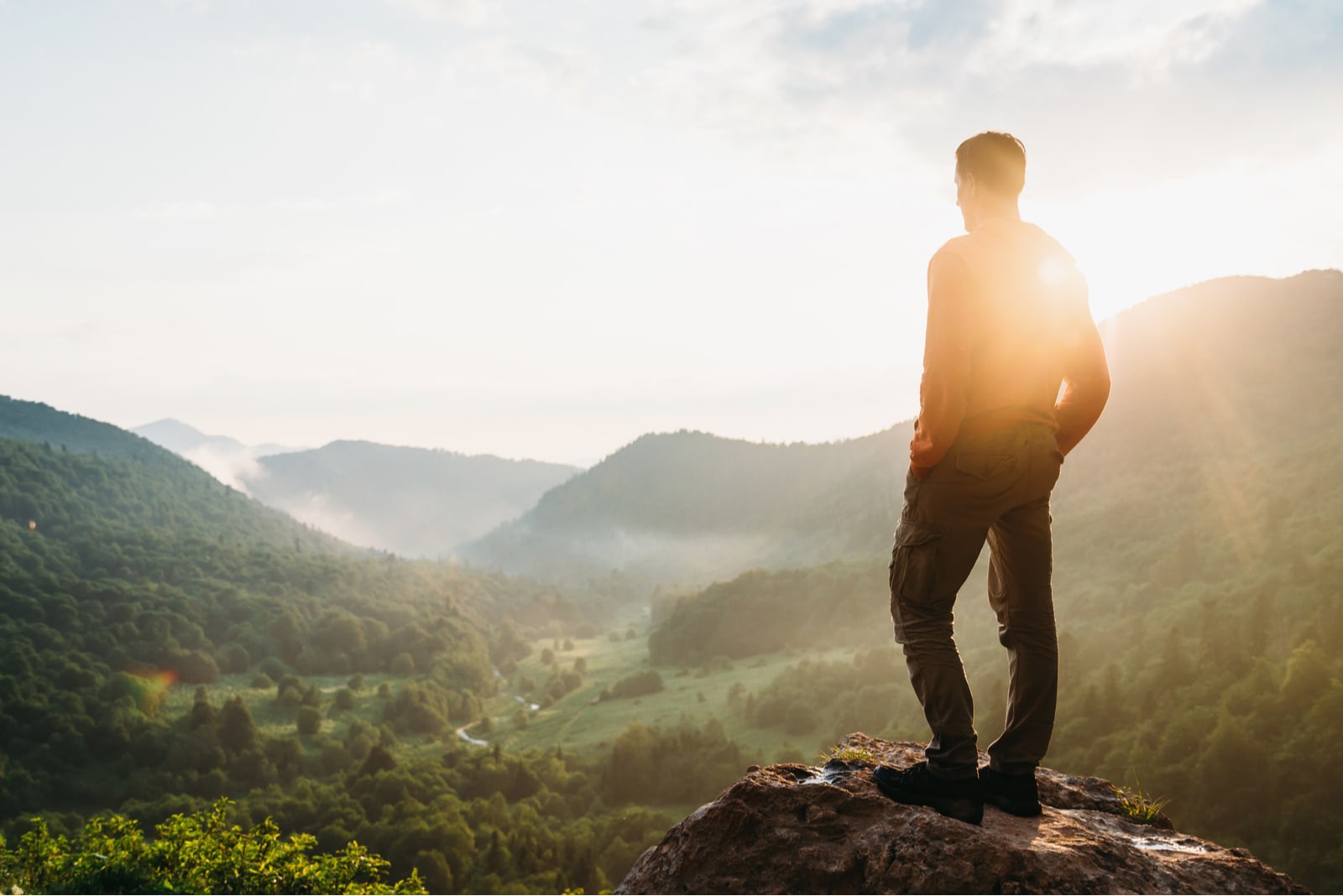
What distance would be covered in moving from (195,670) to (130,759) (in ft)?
118

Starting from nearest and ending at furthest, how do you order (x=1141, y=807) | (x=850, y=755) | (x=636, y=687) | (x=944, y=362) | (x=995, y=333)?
1. (x=944, y=362)
2. (x=995, y=333)
3. (x=1141, y=807)
4. (x=850, y=755)
5. (x=636, y=687)

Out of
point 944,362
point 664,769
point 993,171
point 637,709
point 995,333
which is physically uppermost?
point 993,171

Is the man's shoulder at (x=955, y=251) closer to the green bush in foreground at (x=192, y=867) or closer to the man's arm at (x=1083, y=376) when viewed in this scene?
the man's arm at (x=1083, y=376)

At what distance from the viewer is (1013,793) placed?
5.41m

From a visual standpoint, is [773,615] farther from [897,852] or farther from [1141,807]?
[897,852]

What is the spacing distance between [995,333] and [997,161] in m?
1.22

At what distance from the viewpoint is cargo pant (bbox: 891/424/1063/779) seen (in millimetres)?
5043

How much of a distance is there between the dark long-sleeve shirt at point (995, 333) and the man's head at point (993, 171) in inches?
6.1

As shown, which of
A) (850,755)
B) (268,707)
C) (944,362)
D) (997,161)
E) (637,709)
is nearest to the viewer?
(944,362)

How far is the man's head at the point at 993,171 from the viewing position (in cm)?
538

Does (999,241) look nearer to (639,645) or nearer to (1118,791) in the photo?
(1118,791)

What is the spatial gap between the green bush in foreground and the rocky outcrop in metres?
25.9

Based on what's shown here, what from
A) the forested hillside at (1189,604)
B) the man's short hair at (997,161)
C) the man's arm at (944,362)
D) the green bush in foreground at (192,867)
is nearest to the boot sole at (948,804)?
the man's arm at (944,362)

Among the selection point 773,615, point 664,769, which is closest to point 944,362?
point 664,769
